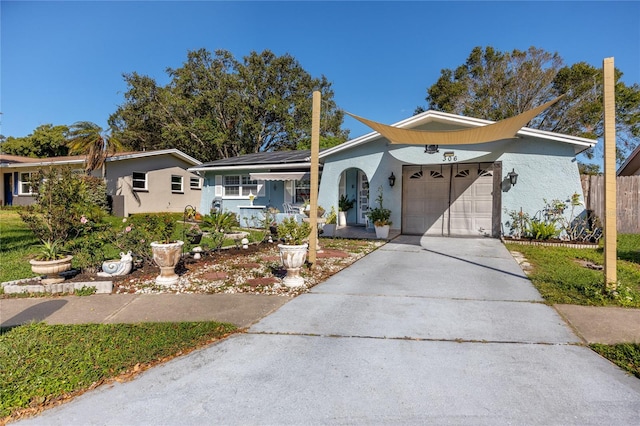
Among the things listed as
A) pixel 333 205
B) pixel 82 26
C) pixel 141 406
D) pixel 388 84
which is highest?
pixel 388 84

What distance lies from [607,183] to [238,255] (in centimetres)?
738

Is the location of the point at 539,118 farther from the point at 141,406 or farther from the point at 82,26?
the point at 141,406

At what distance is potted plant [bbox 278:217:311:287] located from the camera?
231 inches

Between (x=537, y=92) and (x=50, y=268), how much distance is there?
27.1 m

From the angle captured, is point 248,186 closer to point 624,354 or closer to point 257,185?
point 257,185

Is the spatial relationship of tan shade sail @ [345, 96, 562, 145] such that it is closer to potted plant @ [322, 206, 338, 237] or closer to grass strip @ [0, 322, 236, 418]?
potted plant @ [322, 206, 338, 237]

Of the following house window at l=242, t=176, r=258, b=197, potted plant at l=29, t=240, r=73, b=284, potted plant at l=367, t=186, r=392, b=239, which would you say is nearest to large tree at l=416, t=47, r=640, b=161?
house window at l=242, t=176, r=258, b=197

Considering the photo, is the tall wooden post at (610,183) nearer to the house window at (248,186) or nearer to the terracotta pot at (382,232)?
the terracotta pot at (382,232)

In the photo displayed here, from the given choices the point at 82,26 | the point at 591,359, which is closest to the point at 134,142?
the point at 82,26

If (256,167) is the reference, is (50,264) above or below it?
below

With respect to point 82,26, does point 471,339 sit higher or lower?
lower

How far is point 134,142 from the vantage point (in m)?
32.5

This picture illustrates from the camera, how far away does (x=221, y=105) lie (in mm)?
29469

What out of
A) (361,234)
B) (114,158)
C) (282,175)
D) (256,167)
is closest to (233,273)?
(361,234)
